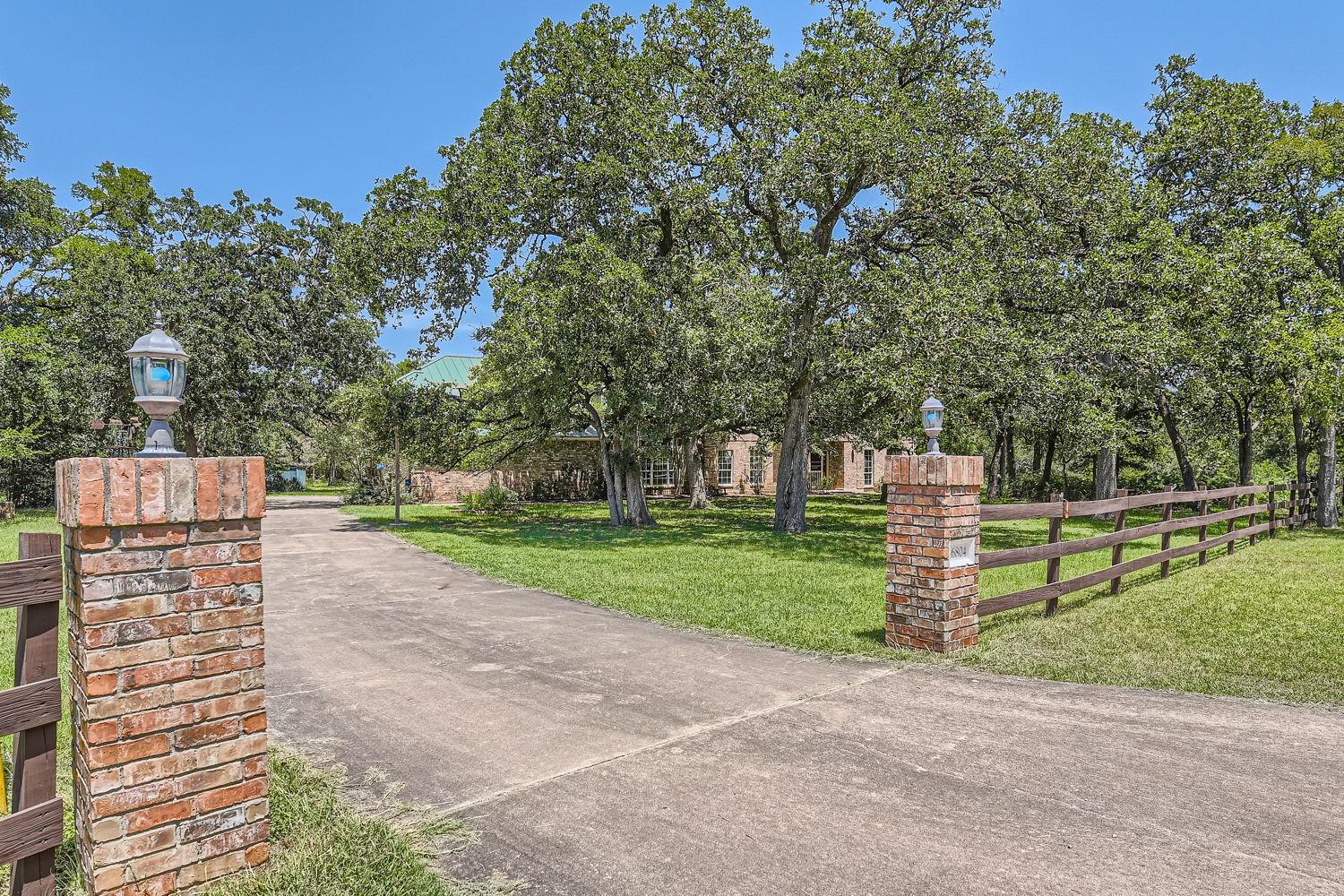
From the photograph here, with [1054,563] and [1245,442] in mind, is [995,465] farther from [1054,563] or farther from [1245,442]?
[1054,563]

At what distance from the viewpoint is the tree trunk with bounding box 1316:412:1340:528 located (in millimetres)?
17359

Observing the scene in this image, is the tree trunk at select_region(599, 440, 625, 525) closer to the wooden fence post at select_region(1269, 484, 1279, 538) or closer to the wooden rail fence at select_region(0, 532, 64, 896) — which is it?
the wooden fence post at select_region(1269, 484, 1279, 538)

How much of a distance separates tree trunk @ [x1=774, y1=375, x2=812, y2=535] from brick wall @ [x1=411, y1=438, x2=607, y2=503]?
504 inches

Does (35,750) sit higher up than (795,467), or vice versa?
(795,467)

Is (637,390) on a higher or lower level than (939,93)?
lower

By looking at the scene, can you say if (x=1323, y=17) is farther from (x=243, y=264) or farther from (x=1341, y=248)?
(x=243, y=264)

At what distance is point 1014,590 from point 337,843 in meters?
8.36

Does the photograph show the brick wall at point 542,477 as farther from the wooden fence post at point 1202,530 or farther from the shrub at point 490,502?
the wooden fence post at point 1202,530

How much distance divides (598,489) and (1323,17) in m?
24.7

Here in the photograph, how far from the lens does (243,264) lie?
930 inches

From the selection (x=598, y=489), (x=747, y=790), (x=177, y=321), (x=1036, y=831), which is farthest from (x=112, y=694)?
(x=598, y=489)

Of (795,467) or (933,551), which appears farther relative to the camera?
(795,467)

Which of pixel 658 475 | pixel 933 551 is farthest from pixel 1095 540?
pixel 658 475

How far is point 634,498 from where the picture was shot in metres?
19.1
